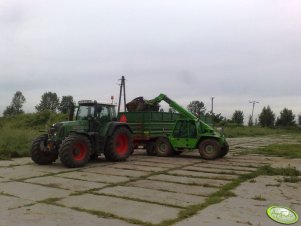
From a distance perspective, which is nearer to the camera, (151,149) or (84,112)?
(84,112)

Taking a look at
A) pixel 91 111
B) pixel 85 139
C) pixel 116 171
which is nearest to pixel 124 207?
pixel 116 171

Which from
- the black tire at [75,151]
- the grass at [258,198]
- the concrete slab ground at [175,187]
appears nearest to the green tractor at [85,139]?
the black tire at [75,151]

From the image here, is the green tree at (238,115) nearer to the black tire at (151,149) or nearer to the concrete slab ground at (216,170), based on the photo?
the black tire at (151,149)

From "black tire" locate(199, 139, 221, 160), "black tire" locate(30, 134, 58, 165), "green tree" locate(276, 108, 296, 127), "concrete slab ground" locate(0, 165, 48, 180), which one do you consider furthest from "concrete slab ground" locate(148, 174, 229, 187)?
"green tree" locate(276, 108, 296, 127)

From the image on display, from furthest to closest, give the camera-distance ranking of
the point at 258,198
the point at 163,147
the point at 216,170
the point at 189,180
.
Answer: the point at 163,147, the point at 216,170, the point at 189,180, the point at 258,198

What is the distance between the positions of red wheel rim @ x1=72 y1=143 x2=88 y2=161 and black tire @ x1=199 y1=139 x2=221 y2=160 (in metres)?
Result: 4.86

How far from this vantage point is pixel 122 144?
14789 mm

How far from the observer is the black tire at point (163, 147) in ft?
53.4

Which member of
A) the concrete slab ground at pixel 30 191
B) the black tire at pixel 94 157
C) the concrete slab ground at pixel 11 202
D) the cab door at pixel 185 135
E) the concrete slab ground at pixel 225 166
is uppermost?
the cab door at pixel 185 135

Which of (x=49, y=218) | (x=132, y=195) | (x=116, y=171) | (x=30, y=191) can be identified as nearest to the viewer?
(x=49, y=218)

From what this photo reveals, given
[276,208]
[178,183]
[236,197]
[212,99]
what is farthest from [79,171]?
[212,99]

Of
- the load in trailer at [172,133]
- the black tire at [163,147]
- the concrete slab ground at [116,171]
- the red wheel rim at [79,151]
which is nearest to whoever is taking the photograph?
the concrete slab ground at [116,171]

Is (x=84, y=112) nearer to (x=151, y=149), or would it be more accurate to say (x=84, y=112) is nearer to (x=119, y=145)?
(x=119, y=145)

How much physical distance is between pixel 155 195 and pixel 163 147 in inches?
330
